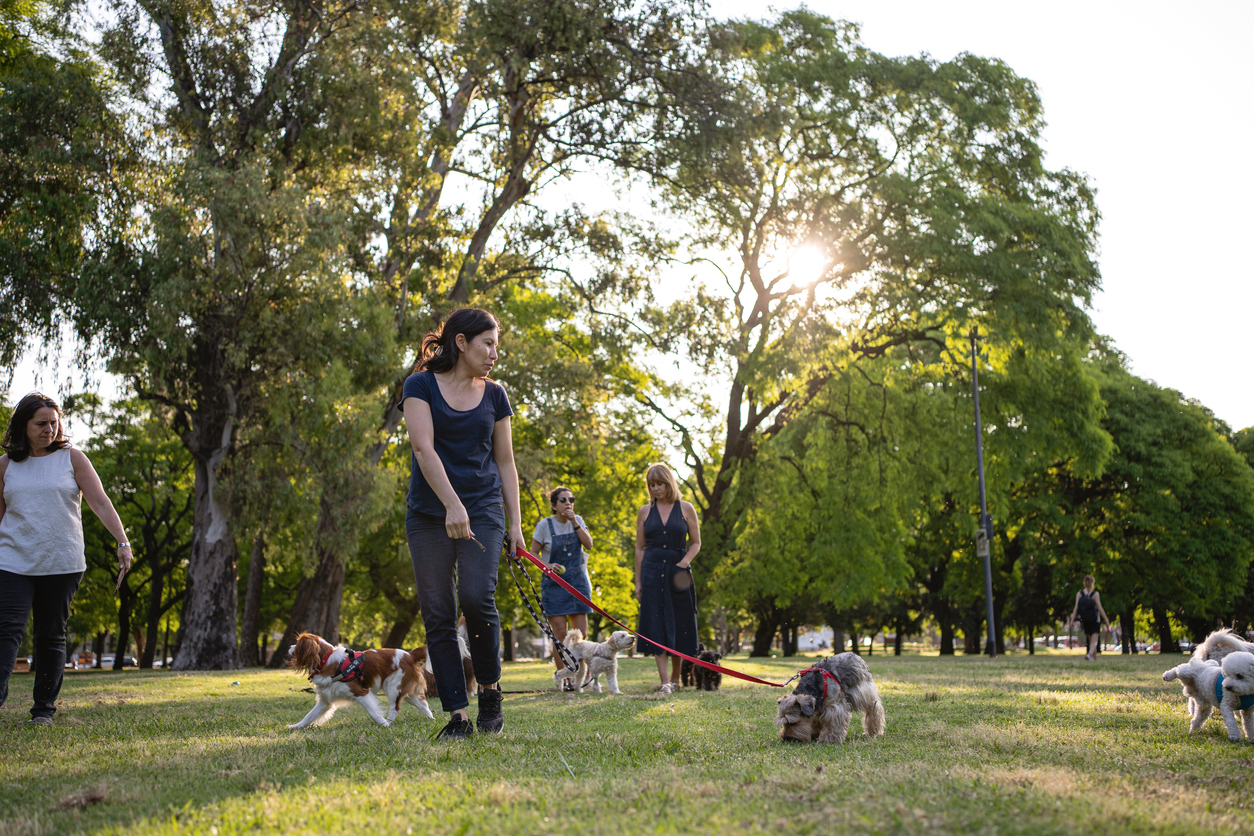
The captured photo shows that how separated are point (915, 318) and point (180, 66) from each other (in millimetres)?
18537

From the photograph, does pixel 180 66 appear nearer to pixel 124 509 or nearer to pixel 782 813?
pixel 782 813

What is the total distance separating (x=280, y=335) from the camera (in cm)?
1585

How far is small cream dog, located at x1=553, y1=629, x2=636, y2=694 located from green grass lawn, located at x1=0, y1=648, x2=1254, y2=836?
2568mm

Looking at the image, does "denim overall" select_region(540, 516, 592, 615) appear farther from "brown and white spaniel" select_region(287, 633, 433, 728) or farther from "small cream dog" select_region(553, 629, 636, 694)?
"brown and white spaniel" select_region(287, 633, 433, 728)

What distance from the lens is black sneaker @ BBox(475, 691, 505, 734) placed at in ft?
17.5

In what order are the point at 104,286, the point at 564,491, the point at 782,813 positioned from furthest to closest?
the point at 104,286 < the point at 564,491 < the point at 782,813

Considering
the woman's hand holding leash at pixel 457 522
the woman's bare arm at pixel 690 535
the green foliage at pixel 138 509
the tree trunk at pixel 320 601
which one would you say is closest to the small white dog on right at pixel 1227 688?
the woman's hand holding leash at pixel 457 522

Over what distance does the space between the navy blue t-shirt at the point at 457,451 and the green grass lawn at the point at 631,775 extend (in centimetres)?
128

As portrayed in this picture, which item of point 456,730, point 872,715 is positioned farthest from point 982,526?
point 456,730

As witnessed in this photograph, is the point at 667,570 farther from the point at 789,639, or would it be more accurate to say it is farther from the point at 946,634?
the point at 789,639

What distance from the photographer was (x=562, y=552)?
33.8 feet

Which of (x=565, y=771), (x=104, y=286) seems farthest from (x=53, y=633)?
(x=104, y=286)

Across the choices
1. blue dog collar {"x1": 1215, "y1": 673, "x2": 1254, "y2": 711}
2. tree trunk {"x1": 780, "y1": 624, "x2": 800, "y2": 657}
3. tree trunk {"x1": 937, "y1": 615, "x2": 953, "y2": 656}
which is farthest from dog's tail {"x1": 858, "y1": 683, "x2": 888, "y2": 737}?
tree trunk {"x1": 937, "y1": 615, "x2": 953, "y2": 656}

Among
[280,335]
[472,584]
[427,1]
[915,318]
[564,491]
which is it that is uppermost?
[427,1]
